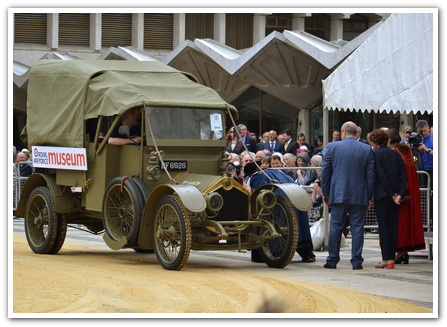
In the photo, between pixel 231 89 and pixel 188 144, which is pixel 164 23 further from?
pixel 188 144

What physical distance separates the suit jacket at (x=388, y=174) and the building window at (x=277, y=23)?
25.3 metres

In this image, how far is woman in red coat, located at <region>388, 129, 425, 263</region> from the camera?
623 inches

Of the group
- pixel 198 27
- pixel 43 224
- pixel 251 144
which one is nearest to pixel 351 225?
pixel 43 224

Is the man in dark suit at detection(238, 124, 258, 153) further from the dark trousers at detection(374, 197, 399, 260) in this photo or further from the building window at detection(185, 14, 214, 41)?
the building window at detection(185, 14, 214, 41)

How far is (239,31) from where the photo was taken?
1642 inches

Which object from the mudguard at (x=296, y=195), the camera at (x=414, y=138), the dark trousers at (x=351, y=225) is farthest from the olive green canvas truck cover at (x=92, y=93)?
the camera at (x=414, y=138)

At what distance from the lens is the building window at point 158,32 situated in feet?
133

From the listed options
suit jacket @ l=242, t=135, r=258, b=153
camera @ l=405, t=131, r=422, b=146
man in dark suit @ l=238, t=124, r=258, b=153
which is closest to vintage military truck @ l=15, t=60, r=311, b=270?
camera @ l=405, t=131, r=422, b=146

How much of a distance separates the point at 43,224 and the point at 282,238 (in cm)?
379

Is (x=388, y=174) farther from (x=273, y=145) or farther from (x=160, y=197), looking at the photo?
(x=273, y=145)

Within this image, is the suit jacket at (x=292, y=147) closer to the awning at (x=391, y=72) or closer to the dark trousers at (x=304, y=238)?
the awning at (x=391, y=72)

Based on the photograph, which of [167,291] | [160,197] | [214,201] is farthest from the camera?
[160,197]
